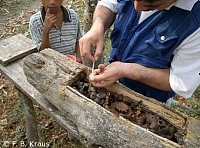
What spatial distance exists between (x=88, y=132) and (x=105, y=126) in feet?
0.45

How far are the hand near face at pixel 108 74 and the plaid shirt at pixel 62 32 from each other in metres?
1.22

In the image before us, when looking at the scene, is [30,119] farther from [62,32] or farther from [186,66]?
[186,66]

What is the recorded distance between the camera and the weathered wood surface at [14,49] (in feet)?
9.08

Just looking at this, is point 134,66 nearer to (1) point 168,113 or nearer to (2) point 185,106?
(1) point 168,113

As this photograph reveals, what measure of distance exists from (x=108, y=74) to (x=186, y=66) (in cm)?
49

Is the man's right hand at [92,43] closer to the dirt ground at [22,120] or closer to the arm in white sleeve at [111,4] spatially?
the arm in white sleeve at [111,4]

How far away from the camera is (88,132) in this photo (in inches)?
76.2

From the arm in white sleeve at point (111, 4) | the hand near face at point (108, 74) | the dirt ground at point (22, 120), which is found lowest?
the dirt ground at point (22, 120)

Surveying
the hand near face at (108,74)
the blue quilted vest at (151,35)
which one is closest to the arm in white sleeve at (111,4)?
the blue quilted vest at (151,35)

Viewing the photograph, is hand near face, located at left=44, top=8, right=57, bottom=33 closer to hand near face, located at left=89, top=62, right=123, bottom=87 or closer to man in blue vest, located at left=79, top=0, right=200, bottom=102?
man in blue vest, located at left=79, top=0, right=200, bottom=102

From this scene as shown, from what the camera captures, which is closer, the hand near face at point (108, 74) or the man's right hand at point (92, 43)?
the hand near face at point (108, 74)

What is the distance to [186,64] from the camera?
69.2 inches

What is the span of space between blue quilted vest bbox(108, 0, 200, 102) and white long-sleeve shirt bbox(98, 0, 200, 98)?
34 millimetres

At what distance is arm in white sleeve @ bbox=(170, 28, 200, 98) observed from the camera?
1.69 m
